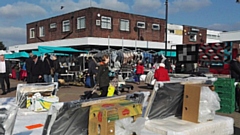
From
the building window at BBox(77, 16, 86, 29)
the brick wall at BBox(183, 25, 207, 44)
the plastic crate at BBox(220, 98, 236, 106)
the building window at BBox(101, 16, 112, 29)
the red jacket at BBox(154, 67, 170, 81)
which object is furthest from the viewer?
the brick wall at BBox(183, 25, 207, 44)

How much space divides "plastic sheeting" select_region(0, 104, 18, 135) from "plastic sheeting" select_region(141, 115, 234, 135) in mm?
2643

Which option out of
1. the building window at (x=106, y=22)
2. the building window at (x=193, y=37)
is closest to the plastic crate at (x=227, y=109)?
the building window at (x=106, y=22)

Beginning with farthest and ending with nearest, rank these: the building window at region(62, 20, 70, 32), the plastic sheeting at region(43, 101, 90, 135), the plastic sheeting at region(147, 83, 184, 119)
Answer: the building window at region(62, 20, 70, 32), the plastic sheeting at region(147, 83, 184, 119), the plastic sheeting at region(43, 101, 90, 135)

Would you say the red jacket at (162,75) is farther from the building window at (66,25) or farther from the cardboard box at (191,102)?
the building window at (66,25)

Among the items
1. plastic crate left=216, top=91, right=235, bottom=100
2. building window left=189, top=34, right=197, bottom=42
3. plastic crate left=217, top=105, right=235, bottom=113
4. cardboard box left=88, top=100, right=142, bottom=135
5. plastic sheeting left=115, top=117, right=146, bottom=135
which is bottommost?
plastic crate left=217, top=105, right=235, bottom=113

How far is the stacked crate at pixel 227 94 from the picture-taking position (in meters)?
7.30

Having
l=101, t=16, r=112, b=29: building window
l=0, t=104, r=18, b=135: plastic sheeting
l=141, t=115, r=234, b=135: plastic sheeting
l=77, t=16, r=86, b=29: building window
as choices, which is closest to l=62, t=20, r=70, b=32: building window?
l=77, t=16, r=86, b=29: building window

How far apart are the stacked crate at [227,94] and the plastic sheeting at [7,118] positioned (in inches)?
245

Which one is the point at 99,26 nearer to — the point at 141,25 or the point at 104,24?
the point at 104,24

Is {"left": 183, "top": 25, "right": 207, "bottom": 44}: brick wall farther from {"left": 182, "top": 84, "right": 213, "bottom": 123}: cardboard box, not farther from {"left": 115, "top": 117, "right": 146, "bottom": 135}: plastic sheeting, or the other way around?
{"left": 115, "top": 117, "right": 146, "bottom": 135}: plastic sheeting

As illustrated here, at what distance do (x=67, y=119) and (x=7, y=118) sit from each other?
82 centimetres

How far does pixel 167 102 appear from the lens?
5152mm

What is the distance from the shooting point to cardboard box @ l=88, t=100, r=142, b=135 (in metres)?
3.16

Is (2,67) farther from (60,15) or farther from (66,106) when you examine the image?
(60,15)
